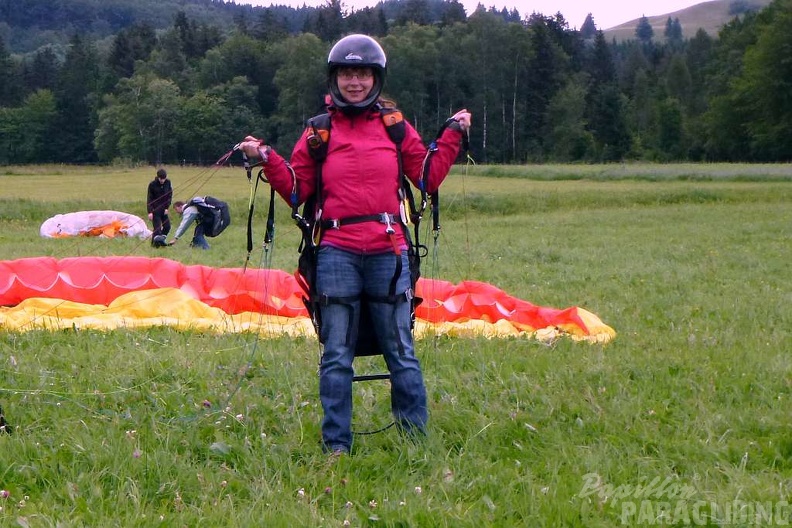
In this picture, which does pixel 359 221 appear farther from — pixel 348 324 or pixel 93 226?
pixel 93 226

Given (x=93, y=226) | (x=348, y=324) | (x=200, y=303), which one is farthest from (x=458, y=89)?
(x=348, y=324)

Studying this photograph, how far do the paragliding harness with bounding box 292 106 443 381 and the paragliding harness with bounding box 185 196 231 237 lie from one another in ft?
33.4

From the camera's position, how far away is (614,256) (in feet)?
40.7

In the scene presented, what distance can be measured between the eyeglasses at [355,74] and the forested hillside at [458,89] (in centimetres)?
3808

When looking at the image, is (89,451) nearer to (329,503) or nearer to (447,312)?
(329,503)

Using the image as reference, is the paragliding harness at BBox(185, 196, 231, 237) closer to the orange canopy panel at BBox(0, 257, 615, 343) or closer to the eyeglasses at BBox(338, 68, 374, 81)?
the orange canopy panel at BBox(0, 257, 615, 343)

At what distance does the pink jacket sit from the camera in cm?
377

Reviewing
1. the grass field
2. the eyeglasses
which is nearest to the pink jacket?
the eyeglasses

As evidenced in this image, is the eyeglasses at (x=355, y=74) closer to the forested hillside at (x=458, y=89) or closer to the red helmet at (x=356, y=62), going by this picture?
the red helmet at (x=356, y=62)

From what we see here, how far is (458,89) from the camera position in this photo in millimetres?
Result: 63344

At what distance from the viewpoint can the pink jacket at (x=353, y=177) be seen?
377 cm

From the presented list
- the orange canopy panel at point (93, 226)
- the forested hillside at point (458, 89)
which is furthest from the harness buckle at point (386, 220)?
the forested hillside at point (458, 89)

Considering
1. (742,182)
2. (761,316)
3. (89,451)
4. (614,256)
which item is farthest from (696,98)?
(89,451)

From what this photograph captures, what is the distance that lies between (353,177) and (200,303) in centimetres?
360
